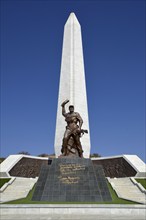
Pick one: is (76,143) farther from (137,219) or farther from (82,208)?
(137,219)

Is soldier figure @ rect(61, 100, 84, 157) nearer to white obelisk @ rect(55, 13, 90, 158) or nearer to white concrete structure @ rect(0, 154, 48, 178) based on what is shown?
white concrete structure @ rect(0, 154, 48, 178)

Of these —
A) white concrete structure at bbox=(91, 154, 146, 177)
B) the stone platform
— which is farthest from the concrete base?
white concrete structure at bbox=(91, 154, 146, 177)

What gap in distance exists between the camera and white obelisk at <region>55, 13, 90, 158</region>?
2316 cm

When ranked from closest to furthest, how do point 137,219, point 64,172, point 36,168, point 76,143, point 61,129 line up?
point 137,219
point 64,172
point 76,143
point 36,168
point 61,129

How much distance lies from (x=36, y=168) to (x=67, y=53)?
35.6ft

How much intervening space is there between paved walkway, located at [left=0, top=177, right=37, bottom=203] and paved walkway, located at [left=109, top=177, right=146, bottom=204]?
14.3ft

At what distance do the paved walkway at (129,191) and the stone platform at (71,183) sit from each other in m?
1.95

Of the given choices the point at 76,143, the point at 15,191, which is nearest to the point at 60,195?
the point at 76,143

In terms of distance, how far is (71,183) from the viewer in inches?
392

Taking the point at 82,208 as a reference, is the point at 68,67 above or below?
above

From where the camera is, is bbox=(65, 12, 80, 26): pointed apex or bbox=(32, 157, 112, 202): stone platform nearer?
bbox=(32, 157, 112, 202): stone platform

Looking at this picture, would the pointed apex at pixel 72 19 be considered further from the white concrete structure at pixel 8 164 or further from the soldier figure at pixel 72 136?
the soldier figure at pixel 72 136

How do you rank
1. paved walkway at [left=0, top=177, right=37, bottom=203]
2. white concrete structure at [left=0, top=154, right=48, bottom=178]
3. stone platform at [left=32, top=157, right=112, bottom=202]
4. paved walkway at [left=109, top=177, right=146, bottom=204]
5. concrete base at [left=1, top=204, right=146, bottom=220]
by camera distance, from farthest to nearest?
white concrete structure at [left=0, top=154, right=48, bottom=178] < paved walkway at [left=0, top=177, right=37, bottom=203] < paved walkway at [left=109, top=177, right=146, bottom=204] < stone platform at [left=32, top=157, right=112, bottom=202] < concrete base at [left=1, top=204, right=146, bottom=220]

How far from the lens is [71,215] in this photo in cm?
725
